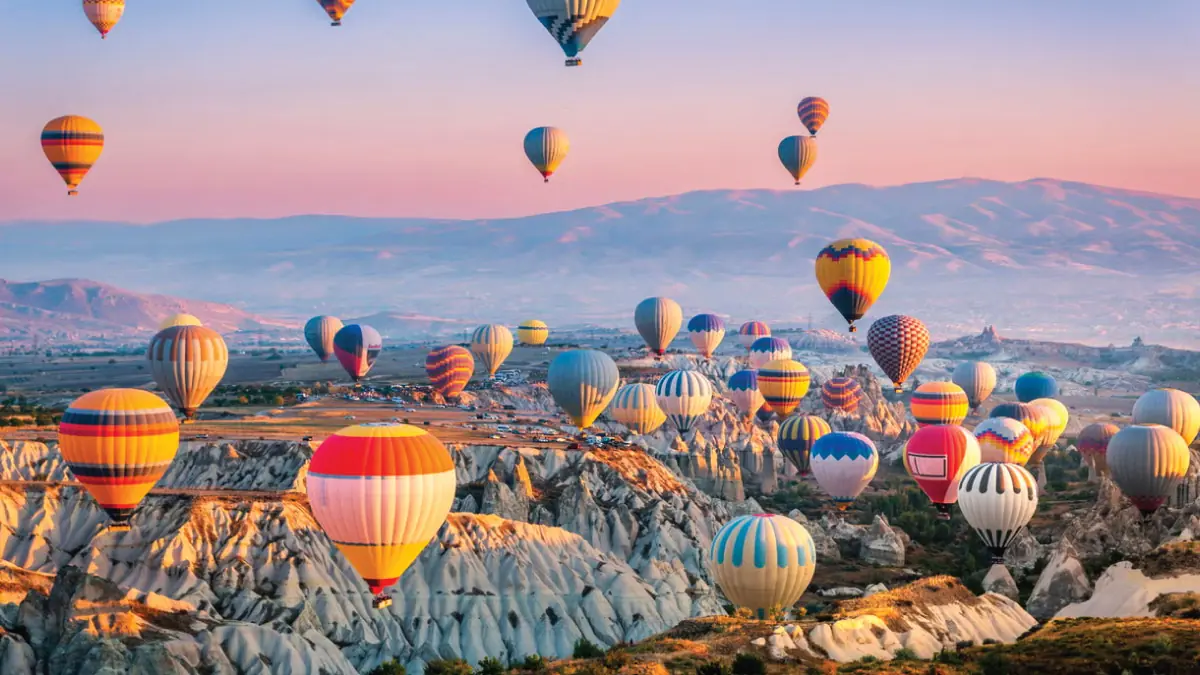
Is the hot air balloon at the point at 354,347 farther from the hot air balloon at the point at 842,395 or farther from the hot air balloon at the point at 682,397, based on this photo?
the hot air balloon at the point at 842,395

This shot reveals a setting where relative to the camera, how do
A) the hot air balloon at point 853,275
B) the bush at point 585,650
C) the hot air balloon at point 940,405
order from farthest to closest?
1. the hot air balloon at point 940,405
2. the hot air balloon at point 853,275
3. the bush at point 585,650

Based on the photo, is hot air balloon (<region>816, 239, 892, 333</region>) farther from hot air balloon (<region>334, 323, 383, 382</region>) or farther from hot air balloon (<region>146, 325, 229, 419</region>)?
hot air balloon (<region>334, 323, 383, 382</region>)

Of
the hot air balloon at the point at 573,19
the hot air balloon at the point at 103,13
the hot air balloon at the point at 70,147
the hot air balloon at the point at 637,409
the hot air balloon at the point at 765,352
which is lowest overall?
the hot air balloon at the point at 637,409

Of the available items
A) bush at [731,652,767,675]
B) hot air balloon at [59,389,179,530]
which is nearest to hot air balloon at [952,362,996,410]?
hot air balloon at [59,389,179,530]

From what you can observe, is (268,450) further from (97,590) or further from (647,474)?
(97,590)

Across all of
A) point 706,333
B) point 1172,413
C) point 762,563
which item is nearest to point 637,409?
point 1172,413

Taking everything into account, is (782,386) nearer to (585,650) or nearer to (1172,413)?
(1172,413)

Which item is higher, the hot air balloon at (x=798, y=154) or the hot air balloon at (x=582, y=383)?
the hot air balloon at (x=798, y=154)

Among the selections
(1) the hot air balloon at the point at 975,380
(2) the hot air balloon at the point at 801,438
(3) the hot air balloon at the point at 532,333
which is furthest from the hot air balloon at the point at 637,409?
(3) the hot air balloon at the point at 532,333
